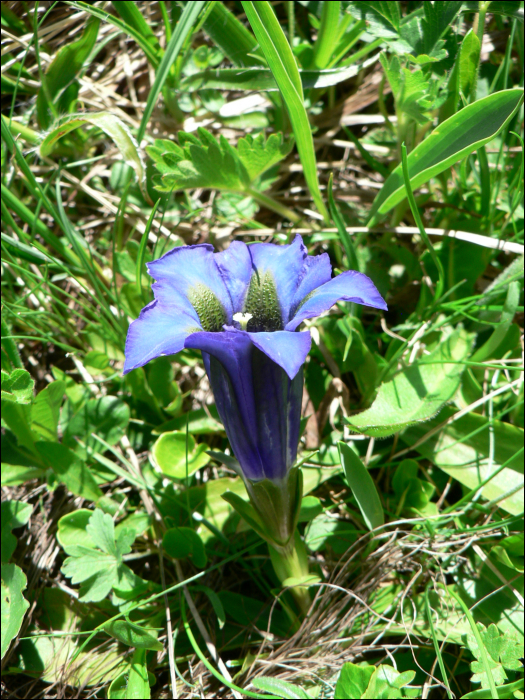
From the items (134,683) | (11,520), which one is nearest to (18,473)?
(11,520)

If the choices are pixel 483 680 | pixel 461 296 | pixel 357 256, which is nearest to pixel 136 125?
pixel 357 256

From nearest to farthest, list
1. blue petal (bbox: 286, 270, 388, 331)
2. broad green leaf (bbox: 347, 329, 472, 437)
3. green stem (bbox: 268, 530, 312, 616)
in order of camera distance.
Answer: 1. blue petal (bbox: 286, 270, 388, 331)
2. green stem (bbox: 268, 530, 312, 616)
3. broad green leaf (bbox: 347, 329, 472, 437)

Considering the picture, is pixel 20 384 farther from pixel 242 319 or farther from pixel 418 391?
pixel 418 391

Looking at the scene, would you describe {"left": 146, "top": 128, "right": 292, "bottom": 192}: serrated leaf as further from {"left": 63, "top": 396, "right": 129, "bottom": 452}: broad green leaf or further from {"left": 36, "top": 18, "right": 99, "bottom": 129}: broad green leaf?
{"left": 63, "top": 396, "right": 129, "bottom": 452}: broad green leaf

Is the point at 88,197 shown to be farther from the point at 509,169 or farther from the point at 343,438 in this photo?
the point at 509,169

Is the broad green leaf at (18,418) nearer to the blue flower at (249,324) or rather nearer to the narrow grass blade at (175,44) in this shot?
the blue flower at (249,324)

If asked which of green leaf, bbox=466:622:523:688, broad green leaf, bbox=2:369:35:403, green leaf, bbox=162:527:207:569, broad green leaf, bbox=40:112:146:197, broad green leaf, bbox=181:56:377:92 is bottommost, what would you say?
green leaf, bbox=466:622:523:688

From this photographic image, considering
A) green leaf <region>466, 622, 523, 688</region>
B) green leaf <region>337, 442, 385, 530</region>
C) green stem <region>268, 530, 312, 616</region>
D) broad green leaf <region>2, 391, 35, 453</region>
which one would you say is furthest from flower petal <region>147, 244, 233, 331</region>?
green leaf <region>466, 622, 523, 688</region>
